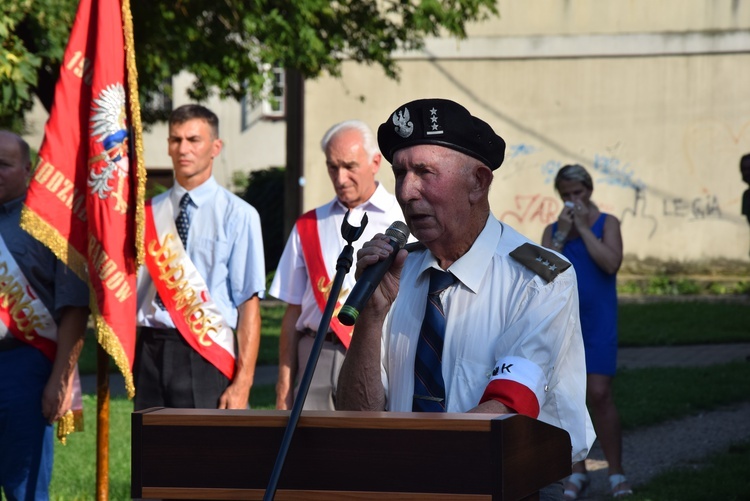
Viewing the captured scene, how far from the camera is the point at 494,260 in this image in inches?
130

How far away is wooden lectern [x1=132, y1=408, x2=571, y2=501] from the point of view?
7.73ft

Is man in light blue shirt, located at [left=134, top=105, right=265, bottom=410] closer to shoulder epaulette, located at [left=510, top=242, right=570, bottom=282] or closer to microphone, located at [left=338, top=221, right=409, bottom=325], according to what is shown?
shoulder epaulette, located at [left=510, top=242, right=570, bottom=282]

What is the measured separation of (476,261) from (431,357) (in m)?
0.31

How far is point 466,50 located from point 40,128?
652 inches

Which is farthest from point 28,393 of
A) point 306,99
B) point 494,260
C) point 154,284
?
point 306,99

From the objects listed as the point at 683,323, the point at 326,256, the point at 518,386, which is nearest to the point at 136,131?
the point at 326,256

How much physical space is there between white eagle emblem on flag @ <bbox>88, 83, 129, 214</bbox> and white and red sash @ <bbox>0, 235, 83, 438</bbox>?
55 centimetres

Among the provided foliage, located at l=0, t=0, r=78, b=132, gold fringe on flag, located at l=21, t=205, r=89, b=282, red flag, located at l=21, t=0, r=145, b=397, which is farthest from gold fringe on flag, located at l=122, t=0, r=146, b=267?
foliage, located at l=0, t=0, r=78, b=132

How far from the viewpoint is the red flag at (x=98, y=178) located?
18.4ft

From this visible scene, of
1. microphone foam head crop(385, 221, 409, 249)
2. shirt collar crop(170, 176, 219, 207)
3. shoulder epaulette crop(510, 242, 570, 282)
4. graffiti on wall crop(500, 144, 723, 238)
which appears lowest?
shoulder epaulette crop(510, 242, 570, 282)

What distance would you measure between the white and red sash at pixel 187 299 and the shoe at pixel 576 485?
7.78 feet

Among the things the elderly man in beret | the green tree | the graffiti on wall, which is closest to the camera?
the elderly man in beret

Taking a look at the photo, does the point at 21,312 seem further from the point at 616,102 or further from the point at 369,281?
the point at 616,102

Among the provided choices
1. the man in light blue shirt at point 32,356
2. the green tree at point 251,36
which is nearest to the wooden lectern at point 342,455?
the man in light blue shirt at point 32,356
